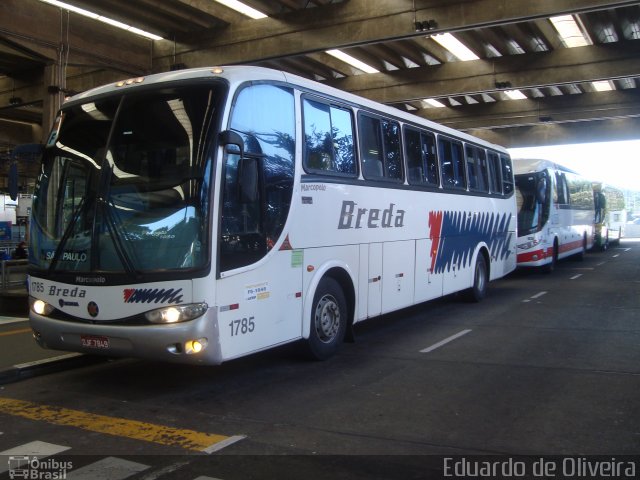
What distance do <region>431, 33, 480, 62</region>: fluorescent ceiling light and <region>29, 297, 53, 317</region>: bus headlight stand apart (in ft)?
47.6

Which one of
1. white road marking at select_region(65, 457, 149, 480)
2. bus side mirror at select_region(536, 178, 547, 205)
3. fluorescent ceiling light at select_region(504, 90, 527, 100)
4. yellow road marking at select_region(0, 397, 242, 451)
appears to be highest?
fluorescent ceiling light at select_region(504, 90, 527, 100)

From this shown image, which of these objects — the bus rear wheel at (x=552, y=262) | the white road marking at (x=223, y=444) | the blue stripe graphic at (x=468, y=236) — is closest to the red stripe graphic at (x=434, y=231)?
the blue stripe graphic at (x=468, y=236)

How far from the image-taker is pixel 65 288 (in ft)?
19.8

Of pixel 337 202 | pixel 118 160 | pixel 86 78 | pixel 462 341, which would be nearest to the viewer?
pixel 118 160

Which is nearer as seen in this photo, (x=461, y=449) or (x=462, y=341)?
(x=461, y=449)

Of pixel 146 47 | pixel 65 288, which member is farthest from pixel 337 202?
pixel 146 47

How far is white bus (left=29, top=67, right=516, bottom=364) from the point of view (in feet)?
18.4

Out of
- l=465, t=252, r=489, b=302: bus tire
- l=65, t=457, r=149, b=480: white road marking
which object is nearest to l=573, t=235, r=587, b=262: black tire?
l=465, t=252, r=489, b=302: bus tire

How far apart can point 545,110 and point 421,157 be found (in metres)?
17.2

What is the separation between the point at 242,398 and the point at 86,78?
1649cm

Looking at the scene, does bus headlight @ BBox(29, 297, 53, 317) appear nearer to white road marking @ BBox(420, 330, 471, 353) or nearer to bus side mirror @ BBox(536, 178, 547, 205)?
white road marking @ BBox(420, 330, 471, 353)

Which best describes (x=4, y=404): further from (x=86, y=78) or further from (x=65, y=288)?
(x=86, y=78)

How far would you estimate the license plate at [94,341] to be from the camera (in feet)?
19.1

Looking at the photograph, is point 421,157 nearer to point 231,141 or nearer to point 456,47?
point 231,141
